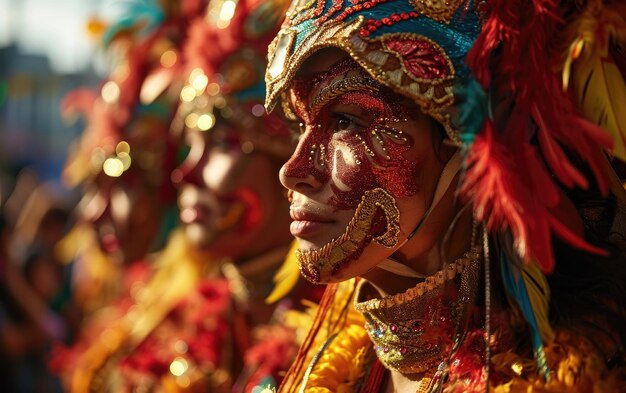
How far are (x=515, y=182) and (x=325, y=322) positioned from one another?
0.93m

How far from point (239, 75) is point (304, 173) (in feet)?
5.61

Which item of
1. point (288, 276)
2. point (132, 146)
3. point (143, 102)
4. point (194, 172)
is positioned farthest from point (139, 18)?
point (288, 276)

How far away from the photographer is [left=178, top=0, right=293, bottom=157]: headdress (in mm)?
3926

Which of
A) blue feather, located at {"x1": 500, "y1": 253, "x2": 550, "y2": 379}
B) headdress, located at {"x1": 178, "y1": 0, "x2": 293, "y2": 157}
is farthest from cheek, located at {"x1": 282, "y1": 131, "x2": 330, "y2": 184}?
headdress, located at {"x1": 178, "y1": 0, "x2": 293, "y2": 157}

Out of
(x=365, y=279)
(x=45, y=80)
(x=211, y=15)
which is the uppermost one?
(x=365, y=279)

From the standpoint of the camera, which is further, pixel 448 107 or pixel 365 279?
pixel 365 279

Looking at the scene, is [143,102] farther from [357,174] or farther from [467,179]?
[467,179]

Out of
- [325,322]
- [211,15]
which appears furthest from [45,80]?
[325,322]

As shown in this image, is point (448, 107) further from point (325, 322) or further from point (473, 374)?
point (325, 322)

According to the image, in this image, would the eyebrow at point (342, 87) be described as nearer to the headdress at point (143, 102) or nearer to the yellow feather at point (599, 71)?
the yellow feather at point (599, 71)

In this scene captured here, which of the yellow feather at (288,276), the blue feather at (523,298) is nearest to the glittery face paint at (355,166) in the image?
the blue feather at (523,298)

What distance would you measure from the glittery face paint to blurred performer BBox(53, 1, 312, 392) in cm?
136

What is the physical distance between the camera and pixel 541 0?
2143mm

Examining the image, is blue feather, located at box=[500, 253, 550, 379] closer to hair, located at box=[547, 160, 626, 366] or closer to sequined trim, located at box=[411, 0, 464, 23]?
A: hair, located at box=[547, 160, 626, 366]
